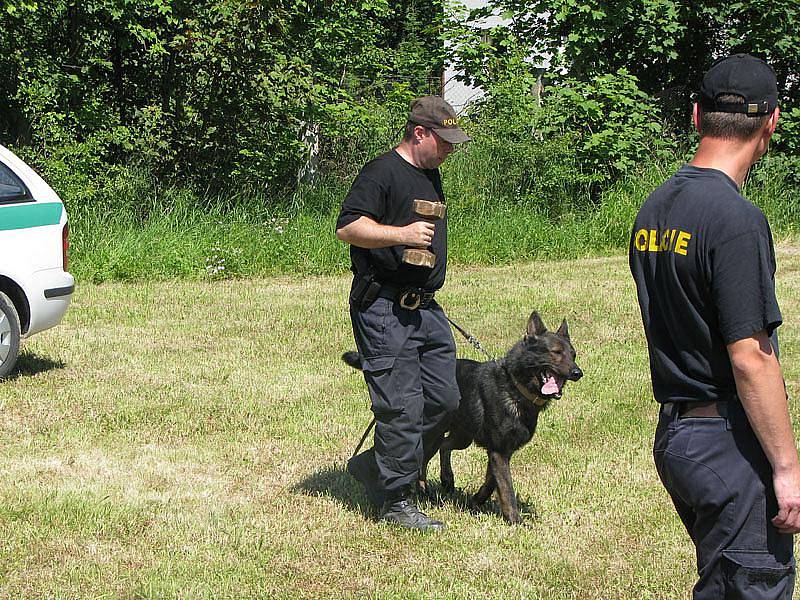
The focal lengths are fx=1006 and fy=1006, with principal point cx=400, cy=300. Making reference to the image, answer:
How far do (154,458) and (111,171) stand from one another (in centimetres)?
918

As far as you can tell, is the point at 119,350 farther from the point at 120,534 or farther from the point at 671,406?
the point at 671,406

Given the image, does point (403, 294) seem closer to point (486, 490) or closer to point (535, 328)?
point (535, 328)

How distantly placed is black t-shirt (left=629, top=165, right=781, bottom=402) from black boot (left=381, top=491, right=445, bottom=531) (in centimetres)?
242

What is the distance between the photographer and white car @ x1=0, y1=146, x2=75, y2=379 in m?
7.73

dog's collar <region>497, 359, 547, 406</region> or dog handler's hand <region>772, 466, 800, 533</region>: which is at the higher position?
dog handler's hand <region>772, 466, 800, 533</region>

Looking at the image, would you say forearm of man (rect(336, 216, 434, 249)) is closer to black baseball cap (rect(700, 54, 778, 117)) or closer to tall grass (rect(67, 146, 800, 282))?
black baseball cap (rect(700, 54, 778, 117))

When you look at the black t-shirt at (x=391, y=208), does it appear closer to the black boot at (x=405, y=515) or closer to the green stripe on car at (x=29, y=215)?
the black boot at (x=405, y=515)

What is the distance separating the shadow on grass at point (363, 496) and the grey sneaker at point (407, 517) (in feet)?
0.38

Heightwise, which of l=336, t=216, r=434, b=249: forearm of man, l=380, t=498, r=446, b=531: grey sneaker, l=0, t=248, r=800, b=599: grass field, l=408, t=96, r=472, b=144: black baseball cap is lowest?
l=0, t=248, r=800, b=599: grass field

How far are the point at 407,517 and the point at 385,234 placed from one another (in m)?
1.48

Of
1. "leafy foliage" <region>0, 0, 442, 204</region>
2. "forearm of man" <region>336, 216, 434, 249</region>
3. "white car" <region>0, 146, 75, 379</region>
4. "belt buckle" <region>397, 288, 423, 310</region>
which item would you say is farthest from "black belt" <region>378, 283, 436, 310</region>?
"leafy foliage" <region>0, 0, 442, 204</region>

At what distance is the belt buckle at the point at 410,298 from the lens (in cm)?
499

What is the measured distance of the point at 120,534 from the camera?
510 centimetres

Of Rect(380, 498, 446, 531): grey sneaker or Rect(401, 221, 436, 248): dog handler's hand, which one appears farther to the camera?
Rect(380, 498, 446, 531): grey sneaker
